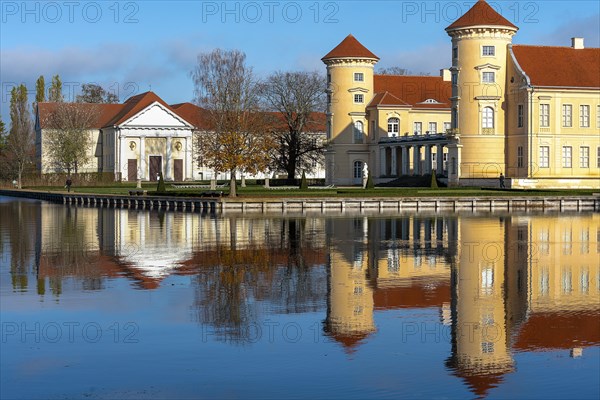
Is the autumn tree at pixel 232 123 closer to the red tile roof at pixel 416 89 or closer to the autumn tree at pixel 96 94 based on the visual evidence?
the red tile roof at pixel 416 89

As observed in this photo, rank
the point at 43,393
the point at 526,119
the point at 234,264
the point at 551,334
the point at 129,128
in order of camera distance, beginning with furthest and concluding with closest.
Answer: the point at 129,128 < the point at 526,119 < the point at 234,264 < the point at 551,334 < the point at 43,393

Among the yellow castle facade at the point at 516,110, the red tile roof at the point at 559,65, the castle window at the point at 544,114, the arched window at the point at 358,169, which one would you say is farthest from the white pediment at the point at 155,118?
the castle window at the point at 544,114

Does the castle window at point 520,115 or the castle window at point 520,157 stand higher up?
the castle window at point 520,115

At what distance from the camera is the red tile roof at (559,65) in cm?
6956

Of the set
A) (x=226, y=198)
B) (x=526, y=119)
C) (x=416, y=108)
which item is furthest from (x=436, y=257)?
(x=416, y=108)

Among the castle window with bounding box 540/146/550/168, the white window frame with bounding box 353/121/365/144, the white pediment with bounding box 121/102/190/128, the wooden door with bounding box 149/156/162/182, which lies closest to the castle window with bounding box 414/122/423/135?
the white window frame with bounding box 353/121/365/144

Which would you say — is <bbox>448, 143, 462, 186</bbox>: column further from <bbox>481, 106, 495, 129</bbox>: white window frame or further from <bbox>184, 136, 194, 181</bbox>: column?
<bbox>184, 136, 194, 181</bbox>: column

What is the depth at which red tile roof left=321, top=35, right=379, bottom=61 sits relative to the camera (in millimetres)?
83625

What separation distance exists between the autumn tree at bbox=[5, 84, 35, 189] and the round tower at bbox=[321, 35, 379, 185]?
3081 cm

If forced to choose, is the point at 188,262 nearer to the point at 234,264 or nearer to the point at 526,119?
the point at 234,264

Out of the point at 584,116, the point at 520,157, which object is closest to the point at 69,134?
the point at 520,157

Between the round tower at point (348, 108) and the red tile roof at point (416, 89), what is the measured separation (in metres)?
2.67

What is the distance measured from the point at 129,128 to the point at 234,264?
7520 cm

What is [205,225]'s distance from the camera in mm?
41031
